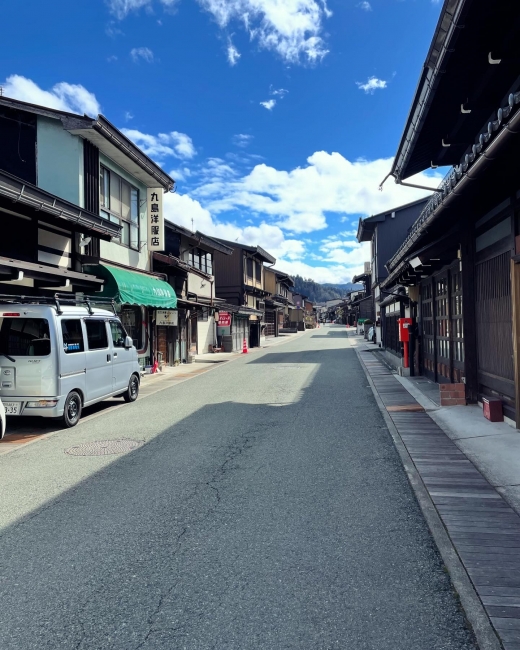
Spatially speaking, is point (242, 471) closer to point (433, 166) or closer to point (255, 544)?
point (255, 544)

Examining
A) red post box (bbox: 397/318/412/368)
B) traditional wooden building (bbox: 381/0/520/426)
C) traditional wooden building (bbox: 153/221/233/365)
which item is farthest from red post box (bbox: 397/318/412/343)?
traditional wooden building (bbox: 153/221/233/365)

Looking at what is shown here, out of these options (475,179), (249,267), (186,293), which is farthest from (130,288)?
(249,267)

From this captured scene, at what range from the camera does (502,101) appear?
7703 mm

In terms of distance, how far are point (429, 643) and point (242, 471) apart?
3.46m

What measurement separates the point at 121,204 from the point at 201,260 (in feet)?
34.9

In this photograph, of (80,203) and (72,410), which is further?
(80,203)

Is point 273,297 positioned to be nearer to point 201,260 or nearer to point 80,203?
point 201,260

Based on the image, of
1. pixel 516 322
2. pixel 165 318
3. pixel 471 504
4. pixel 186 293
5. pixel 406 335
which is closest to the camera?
pixel 471 504

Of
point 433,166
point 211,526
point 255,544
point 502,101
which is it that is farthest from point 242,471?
point 433,166

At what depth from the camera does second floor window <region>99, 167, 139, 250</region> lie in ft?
50.6

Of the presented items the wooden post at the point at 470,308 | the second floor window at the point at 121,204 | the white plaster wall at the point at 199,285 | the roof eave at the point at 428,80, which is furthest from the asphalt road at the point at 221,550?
the white plaster wall at the point at 199,285

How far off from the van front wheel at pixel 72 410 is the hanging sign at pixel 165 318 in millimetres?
10800

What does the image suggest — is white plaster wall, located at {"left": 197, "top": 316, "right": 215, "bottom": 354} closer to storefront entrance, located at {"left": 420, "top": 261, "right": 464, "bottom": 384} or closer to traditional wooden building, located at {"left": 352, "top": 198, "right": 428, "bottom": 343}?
traditional wooden building, located at {"left": 352, "top": 198, "right": 428, "bottom": 343}

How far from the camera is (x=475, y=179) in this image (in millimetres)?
5867
